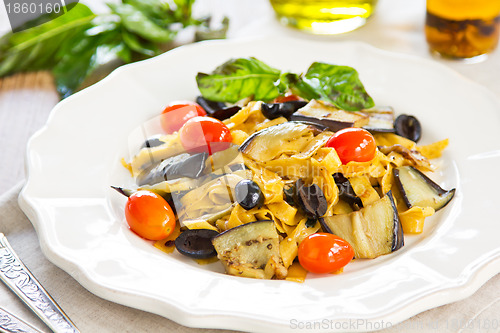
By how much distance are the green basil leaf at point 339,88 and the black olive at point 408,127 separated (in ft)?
0.97

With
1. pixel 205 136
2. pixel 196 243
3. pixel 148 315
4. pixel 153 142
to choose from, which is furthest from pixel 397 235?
pixel 153 142

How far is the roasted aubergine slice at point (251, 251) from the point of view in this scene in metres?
2.88

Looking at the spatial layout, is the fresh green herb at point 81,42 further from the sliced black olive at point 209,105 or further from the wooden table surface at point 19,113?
the sliced black olive at point 209,105

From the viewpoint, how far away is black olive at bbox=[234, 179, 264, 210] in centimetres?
308

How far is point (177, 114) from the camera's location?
4.02 metres

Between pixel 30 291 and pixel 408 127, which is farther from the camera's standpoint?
pixel 408 127

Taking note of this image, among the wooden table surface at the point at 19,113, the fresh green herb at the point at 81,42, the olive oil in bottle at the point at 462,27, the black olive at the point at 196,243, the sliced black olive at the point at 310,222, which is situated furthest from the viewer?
the fresh green herb at the point at 81,42

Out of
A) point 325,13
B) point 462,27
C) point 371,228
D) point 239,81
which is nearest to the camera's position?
point 371,228

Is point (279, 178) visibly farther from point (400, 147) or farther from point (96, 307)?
point (96, 307)

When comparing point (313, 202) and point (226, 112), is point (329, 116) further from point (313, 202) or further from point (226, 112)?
point (313, 202)

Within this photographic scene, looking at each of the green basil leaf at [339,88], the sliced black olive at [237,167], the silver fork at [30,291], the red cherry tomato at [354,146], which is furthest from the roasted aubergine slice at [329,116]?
the silver fork at [30,291]

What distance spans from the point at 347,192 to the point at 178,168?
1044mm

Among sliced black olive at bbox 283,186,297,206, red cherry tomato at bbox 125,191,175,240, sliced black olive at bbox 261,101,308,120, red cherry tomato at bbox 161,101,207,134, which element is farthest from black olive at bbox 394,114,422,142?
red cherry tomato at bbox 125,191,175,240

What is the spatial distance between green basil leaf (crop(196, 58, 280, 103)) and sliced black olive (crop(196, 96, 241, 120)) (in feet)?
0.34
